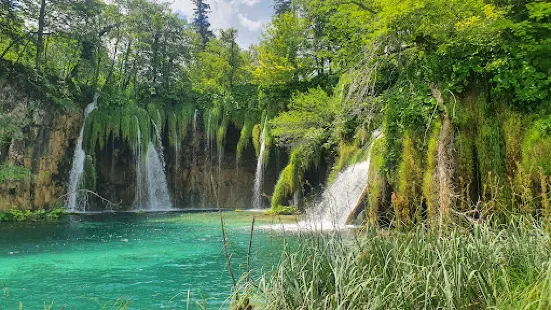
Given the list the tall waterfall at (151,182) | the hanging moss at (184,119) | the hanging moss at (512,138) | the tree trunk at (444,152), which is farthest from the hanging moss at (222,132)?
the hanging moss at (512,138)

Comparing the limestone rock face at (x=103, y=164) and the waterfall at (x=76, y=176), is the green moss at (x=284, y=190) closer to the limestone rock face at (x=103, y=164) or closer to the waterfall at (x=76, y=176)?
the limestone rock face at (x=103, y=164)

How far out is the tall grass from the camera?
286cm

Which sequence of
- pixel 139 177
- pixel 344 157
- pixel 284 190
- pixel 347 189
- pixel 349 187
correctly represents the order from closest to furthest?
pixel 347 189 < pixel 349 187 < pixel 344 157 < pixel 284 190 < pixel 139 177

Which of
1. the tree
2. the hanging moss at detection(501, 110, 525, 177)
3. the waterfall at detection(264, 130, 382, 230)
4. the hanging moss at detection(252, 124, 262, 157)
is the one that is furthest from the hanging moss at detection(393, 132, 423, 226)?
the tree

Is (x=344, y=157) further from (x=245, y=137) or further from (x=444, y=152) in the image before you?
(x=245, y=137)

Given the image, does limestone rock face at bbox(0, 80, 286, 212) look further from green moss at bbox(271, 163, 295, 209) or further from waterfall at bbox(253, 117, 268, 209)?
green moss at bbox(271, 163, 295, 209)

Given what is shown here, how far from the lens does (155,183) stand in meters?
22.0

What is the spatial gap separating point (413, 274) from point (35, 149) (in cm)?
1960

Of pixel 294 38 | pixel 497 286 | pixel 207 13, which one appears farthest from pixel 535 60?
pixel 207 13

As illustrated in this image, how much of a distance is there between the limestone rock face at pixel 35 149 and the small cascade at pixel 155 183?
149 inches

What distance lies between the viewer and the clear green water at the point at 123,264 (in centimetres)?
569

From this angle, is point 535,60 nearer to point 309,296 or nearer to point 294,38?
point 309,296

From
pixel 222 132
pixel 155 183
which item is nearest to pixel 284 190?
pixel 222 132

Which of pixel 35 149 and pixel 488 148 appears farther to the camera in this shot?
pixel 35 149
